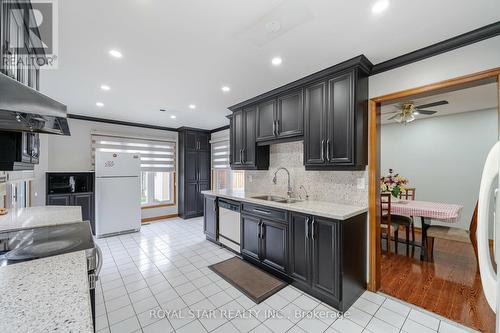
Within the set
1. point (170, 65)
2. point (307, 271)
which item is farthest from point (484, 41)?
point (170, 65)

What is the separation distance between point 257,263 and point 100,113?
4272mm

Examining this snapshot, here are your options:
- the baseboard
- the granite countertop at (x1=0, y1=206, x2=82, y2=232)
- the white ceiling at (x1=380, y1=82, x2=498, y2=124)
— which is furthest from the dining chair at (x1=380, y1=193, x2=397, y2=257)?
the baseboard

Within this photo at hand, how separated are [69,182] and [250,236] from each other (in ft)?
12.7

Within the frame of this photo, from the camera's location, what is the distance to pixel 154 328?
1.86 m

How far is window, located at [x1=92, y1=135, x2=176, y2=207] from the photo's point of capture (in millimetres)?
5043

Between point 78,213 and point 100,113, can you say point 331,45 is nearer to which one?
point 78,213

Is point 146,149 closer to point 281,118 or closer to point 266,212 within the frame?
point 281,118

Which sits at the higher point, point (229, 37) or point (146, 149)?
point (229, 37)

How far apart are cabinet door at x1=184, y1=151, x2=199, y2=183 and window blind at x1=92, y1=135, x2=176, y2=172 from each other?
0.49m

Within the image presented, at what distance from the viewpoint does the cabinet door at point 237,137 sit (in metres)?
3.80

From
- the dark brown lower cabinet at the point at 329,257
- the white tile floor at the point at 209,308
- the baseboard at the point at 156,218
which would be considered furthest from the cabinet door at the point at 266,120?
the baseboard at the point at 156,218

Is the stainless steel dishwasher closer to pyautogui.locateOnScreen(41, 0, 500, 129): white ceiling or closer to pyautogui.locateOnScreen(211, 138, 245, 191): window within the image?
pyautogui.locateOnScreen(211, 138, 245, 191): window

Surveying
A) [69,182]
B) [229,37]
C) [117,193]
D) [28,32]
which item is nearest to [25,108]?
[28,32]

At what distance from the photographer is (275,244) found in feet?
8.80
